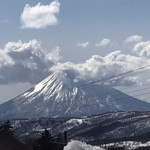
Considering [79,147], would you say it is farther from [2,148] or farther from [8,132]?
[8,132]

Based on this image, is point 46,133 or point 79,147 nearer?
point 79,147

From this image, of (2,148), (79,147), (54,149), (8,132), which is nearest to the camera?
(79,147)

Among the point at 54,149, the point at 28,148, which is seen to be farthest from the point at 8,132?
the point at 54,149

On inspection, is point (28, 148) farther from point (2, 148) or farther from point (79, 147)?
point (79, 147)

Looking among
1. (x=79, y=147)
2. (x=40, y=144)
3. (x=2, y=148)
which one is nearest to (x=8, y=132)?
(x=2, y=148)

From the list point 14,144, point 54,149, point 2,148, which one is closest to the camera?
point 54,149

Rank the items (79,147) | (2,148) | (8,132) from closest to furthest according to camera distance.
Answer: (79,147) → (2,148) → (8,132)

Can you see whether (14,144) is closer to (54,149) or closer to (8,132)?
(8,132)

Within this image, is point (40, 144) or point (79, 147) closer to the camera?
point (79, 147)

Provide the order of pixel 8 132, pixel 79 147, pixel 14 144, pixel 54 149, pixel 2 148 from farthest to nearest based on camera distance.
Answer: pixel 8 132
pixel 14 144
pixel 2 148
pixel 54 149
pixel 79 147
